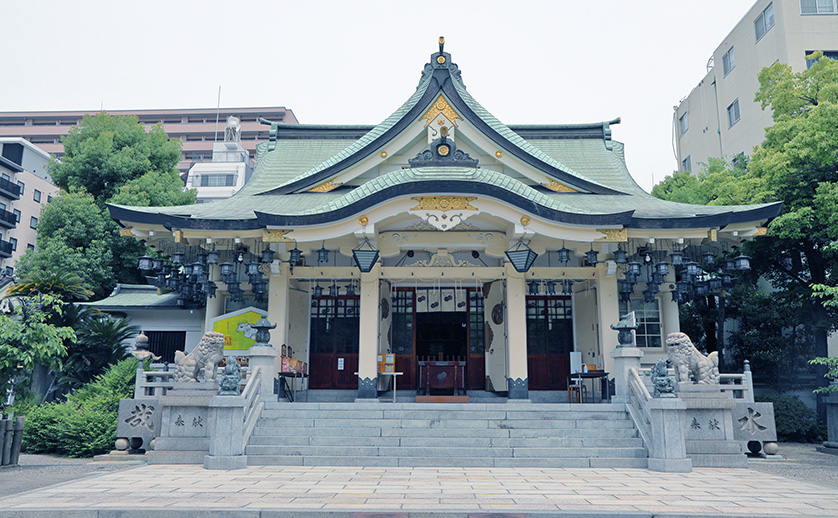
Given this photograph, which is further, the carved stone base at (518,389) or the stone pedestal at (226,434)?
the carved stone base at (518,389)

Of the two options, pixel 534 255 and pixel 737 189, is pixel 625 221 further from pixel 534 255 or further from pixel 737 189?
pixel 737 189

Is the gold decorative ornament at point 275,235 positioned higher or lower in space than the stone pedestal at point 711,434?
higher

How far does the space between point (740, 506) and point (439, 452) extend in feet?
17.1

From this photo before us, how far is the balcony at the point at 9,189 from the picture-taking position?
41938 mm

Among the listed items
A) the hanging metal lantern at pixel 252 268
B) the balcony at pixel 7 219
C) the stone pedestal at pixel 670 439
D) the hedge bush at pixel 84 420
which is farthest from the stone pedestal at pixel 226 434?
the balcony at pixel 7 219

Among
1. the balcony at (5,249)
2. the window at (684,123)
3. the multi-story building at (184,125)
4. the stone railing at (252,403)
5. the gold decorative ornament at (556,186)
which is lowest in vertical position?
the stone railing at (252,403)

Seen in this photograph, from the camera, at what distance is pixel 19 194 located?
44.4 meters

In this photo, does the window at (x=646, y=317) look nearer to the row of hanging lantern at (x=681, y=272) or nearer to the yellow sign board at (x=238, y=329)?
the row of hanging lantern at (x=681, y=272)

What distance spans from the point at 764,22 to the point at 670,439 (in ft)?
88.7

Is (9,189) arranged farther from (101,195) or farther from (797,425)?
(797,425)

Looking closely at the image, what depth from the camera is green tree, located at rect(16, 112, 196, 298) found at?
24.8 meters

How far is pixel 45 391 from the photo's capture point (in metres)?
18.8

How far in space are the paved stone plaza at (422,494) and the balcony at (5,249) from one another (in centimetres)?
3877

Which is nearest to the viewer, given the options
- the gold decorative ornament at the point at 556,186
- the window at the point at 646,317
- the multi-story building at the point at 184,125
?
the gold decorative ornament at the point at 556,186
